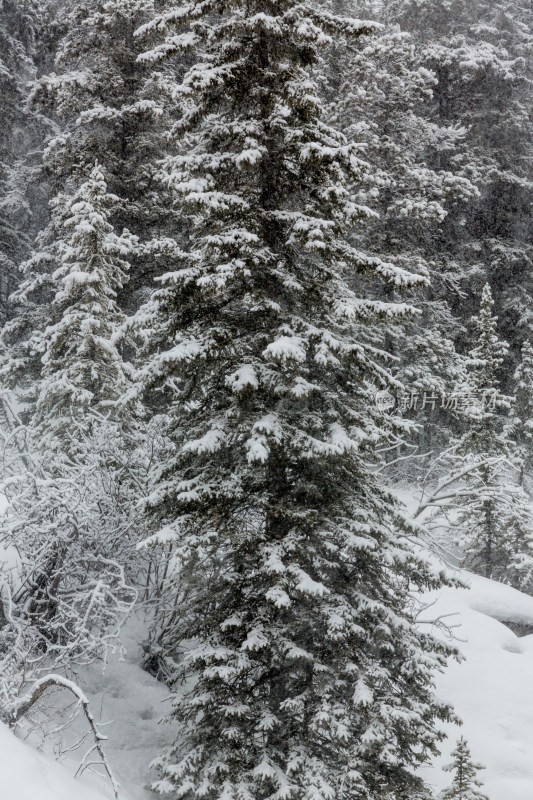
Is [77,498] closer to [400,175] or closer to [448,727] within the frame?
[448,727]

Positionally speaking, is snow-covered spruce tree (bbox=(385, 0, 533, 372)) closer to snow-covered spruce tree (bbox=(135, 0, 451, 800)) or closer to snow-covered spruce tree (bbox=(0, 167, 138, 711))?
snow-covered spruce tree (bbox=(0, 167, 138, 711))

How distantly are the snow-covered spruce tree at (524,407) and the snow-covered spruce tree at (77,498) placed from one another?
15176mm

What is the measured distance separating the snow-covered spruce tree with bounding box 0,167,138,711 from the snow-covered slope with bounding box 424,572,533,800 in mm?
4961

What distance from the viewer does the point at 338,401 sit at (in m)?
7.59

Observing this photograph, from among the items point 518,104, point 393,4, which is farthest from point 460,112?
point 393,4

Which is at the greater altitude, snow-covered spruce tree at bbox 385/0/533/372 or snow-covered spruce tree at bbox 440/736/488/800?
snow-covered spruce tree at bbox 385/0/533/372

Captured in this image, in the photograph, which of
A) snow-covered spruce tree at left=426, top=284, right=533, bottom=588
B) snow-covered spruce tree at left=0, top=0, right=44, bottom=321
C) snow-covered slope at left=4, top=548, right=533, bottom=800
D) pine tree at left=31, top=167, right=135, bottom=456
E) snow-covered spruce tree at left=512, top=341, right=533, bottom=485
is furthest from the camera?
snow-covered spruce tree at left=0, top=0, right=44, bottom=321

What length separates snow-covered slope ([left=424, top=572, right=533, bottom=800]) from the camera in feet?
31.5

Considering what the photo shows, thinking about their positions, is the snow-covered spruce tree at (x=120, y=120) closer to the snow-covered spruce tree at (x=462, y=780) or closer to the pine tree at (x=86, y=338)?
the pine tree at (x=86, y=338)

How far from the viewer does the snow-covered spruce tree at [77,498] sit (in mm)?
7371

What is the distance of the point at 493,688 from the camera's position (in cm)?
1145

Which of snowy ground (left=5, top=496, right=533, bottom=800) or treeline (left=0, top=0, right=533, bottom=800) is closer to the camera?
snowy ground (left=5, top=496, right=533, bottom=800)

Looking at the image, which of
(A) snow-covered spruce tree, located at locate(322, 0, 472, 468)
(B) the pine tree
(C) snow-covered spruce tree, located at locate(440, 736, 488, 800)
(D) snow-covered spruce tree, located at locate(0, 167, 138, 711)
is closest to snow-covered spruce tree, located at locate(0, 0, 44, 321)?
(A) snow-covered spruce tree, located at locate(322, 0, 472, 468)

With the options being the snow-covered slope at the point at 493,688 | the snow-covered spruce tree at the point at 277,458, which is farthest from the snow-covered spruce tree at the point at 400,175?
the snow-covered spruce tree at the point at 277,458
